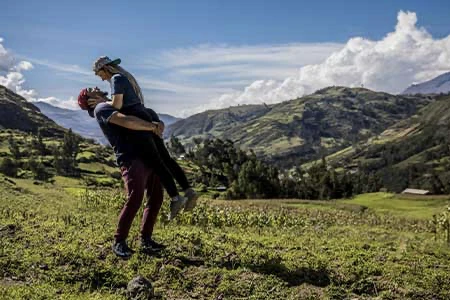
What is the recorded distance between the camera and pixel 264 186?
297 feet

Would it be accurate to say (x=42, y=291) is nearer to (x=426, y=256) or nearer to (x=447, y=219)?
(x=426, y=256)

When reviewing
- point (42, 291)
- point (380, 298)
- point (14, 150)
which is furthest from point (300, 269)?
point (14, 150)

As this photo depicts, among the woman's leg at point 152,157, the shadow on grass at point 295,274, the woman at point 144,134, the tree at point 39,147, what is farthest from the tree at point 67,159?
the shadow on grass at point 295,274

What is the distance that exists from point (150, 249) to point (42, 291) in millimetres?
1939

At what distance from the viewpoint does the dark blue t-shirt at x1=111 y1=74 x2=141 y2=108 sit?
6.74m

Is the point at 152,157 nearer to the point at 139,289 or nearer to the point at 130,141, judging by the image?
the point at 130,141

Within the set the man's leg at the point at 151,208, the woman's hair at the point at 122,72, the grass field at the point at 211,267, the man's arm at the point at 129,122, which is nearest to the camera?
the grass field at the point at 211,267

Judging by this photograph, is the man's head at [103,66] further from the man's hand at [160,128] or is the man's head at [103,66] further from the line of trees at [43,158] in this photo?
the line of trees at [43,158]

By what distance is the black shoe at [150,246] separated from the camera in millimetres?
7113

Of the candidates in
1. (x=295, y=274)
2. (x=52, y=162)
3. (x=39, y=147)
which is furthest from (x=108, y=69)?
(x=39, y=147)

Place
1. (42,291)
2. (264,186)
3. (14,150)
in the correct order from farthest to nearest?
(14,150) < (264,186) < (42,291)

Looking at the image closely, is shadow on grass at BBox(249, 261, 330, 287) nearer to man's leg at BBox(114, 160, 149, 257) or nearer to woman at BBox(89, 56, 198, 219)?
woman at BBox(89, 56, 198, 219)

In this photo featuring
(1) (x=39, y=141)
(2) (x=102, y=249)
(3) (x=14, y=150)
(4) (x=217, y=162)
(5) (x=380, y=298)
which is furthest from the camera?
(1) (x=39, y=141)

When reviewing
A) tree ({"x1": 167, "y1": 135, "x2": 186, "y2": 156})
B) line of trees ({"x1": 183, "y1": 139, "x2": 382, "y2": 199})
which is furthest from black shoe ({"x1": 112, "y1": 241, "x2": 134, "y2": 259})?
tree ({"x1": 167, "y1": 135, "x2": 186, "y2": 156})
